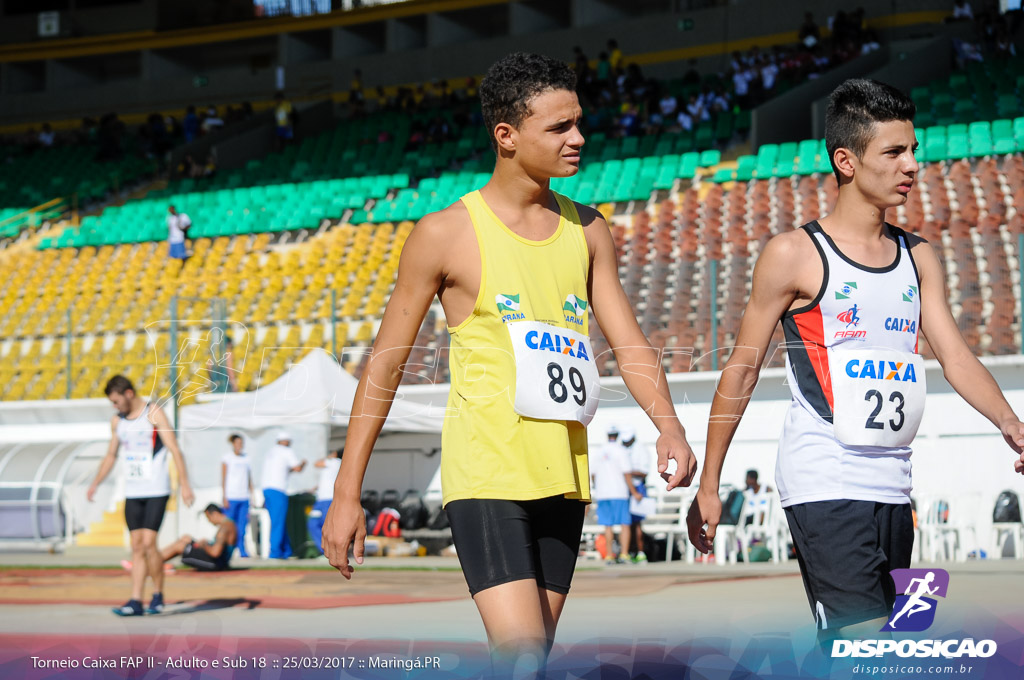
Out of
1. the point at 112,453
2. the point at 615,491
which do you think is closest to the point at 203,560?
the point at 112,453

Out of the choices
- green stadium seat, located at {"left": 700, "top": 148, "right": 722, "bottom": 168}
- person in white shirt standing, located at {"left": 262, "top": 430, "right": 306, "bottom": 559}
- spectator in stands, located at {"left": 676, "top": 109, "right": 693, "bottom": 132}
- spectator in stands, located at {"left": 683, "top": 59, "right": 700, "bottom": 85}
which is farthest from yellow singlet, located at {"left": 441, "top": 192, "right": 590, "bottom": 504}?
spectator in stands, located at {"left": 683, "top": 59, "right": 700, "bottom": 85}

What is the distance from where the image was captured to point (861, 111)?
3.59 meters

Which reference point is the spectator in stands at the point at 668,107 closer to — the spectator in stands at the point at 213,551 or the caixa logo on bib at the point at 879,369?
the spectator in stands at the point at 213,551

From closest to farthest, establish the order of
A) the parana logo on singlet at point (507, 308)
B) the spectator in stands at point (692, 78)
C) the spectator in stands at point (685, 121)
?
1. the parana logo on singlet at point (507, 308)
2. the spectator in stands at point (685, 121)
3. the spectator in stands at point (692, 78)

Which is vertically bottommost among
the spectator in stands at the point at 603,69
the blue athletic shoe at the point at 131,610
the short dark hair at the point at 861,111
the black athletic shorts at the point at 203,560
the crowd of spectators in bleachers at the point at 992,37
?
the black athletic shorts at the point at 203,560

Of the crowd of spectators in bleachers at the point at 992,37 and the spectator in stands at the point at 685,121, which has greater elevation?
the crowd of spectators in bleachers at the point at 992,37

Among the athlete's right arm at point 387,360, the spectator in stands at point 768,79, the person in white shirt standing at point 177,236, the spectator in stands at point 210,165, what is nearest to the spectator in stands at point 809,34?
the spectator in stands at point 768,79

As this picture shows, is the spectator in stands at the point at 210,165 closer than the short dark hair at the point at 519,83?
No

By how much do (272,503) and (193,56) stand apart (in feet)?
92.4

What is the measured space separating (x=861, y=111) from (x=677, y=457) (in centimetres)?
115

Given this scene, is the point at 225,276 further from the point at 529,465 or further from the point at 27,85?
the point at 27,85

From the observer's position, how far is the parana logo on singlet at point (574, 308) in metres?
3.38

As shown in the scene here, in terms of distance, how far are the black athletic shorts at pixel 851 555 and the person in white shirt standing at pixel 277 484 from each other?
38.2ft

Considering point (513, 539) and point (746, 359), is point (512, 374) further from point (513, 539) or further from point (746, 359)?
point (746, 359)
